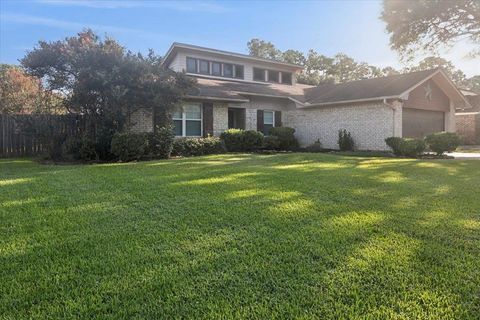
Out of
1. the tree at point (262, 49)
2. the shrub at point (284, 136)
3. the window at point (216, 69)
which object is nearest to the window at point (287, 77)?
the window at point (216, 69)

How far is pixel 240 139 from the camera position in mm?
17797

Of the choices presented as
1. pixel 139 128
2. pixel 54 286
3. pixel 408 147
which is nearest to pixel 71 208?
pixel 54 286

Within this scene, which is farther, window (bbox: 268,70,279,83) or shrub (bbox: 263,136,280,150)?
window (bbox: 268,70,279,83)

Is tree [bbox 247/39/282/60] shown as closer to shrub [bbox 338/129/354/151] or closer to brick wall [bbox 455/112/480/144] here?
brick wall [bbox 455/112/480/144]

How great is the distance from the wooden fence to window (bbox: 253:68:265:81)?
12.3 m

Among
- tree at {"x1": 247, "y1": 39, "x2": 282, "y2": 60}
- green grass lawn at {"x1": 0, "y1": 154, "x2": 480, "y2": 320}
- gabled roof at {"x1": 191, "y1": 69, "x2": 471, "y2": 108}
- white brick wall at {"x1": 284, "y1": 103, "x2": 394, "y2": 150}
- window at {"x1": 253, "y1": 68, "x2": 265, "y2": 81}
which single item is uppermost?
tree at {"x1": 247, "y1": 39, "x2": 282, "y2": 60}

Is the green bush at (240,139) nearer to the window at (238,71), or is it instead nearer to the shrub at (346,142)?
the shrub at (346,142)

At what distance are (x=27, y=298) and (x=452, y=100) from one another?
24716 millimetres

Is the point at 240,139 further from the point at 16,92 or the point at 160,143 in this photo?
the point at 16,92

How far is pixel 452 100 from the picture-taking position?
2236 cm

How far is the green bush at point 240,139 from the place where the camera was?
17734mm

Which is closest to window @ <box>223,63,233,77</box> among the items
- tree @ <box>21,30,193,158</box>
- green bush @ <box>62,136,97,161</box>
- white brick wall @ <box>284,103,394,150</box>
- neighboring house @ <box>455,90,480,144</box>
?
white brick wall @ <box>284,103,394,150</box>

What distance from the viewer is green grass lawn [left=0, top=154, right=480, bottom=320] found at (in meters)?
2.56

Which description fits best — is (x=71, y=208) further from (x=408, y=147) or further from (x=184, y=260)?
(x=408, y=147)
